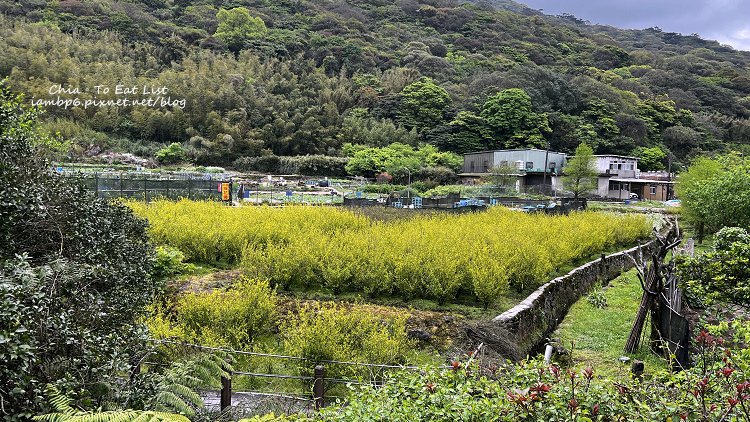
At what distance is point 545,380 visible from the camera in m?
3.16

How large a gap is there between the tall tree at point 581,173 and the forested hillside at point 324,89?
63.5 ft

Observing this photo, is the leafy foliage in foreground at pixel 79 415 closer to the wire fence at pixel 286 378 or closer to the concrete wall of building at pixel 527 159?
the wire fence at pixel 286 378

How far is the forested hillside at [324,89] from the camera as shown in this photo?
52.2m

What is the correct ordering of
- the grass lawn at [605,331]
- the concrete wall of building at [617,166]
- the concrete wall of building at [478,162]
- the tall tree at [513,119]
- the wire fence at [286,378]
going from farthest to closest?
1. the tall tree at [513,119]
2. the concrete wall of building at [478,162]
3. the concrete wall of building at [617,166]
4. the grass lawn at [605,331]
5. the wire fence at [286,378]

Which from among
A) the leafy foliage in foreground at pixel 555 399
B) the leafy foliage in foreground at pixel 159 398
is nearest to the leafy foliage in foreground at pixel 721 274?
the leafy foliage in foreground at pixel 555 399

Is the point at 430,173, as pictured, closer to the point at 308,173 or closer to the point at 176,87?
the point at 308,173

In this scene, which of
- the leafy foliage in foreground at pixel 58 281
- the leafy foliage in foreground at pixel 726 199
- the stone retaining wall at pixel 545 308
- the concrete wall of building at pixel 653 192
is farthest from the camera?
the concrete wall of building at pixel 653 192

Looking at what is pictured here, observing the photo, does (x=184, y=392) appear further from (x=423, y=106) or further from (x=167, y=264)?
(x=423, y=106)

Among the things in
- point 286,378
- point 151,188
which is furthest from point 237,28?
point 286,378

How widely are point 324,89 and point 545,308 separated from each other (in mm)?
62985

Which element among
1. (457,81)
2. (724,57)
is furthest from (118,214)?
(724,57)

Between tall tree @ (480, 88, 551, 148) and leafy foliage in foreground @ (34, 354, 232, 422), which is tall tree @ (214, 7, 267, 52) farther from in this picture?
leafy foliage in foreground @ (34, 354, 232, 422)

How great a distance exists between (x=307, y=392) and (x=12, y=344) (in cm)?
332

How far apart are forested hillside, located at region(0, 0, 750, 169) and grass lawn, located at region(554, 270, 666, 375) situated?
42.8 metres
